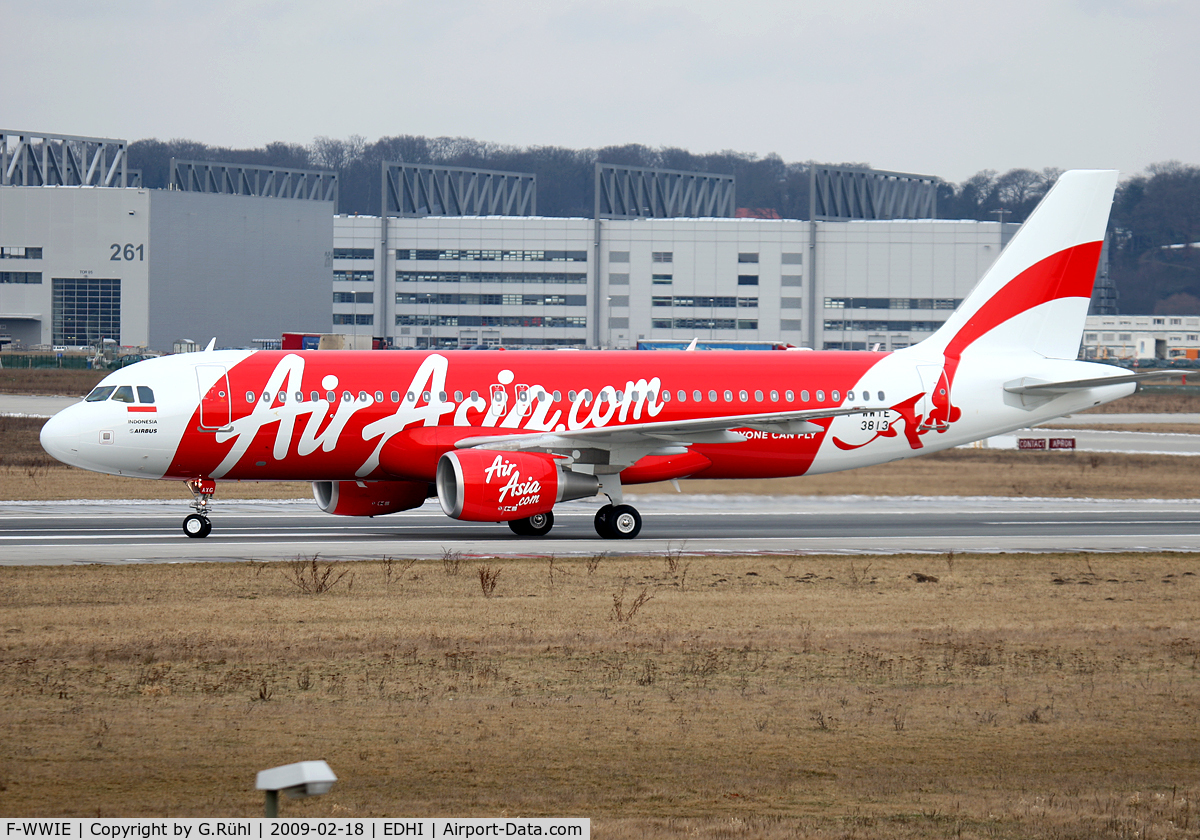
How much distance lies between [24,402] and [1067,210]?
67141 mm

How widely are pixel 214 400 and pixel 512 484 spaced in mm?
7020

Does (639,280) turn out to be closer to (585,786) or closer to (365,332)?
(365,332)

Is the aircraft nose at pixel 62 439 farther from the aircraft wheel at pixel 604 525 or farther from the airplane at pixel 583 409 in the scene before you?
the aircraft wheel at pixel 604 525

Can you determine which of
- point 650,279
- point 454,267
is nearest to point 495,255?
point 454,267

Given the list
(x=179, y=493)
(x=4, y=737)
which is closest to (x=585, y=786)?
(x=4, y=737)

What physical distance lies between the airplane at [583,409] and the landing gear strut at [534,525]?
1.4 inches

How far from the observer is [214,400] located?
→ 3150 cm

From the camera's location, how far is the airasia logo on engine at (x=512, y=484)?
30219mm

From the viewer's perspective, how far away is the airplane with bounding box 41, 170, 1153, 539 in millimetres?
31328

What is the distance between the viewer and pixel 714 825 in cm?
1095

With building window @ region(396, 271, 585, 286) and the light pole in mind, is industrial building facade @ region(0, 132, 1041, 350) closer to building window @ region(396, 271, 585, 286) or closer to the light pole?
building window @ region(396, 271, 585, 286)

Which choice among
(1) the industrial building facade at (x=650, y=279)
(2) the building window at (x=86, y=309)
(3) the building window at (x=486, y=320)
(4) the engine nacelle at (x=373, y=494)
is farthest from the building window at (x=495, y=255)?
(4) the engine nacelle at (x=373, y=494)

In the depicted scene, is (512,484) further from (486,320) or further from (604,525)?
(486,320)

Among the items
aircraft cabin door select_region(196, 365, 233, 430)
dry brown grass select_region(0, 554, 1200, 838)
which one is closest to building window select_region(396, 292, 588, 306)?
aircraft cabin door select_region(196, 365, 233, 430)
